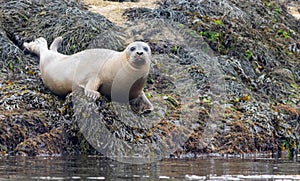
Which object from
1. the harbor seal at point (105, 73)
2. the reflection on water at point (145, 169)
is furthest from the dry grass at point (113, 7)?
the reflection on water at point (145, 169)

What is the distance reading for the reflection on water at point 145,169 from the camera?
30.1 ft

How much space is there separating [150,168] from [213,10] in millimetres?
7730

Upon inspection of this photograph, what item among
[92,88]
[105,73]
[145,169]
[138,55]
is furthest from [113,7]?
[145,169]

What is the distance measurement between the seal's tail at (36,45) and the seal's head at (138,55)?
2367 mm

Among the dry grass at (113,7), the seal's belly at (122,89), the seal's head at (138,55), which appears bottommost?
the seal's belly at (122,89)

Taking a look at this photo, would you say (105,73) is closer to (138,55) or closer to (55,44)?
(138,55)

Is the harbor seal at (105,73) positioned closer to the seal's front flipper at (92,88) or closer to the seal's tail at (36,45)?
the seal's front flipper at (92,88)

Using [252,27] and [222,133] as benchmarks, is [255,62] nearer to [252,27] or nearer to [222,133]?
[252,27]

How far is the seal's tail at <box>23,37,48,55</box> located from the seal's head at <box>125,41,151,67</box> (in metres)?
2.37

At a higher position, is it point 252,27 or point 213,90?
point 252,27

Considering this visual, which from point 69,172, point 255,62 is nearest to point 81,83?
point 69,172

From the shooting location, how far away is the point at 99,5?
17.4 m

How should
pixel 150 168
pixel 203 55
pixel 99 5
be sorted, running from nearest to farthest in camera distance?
pixel 150 168 < pixel 203 55 < pixel 99 5

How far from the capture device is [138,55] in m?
12.2
